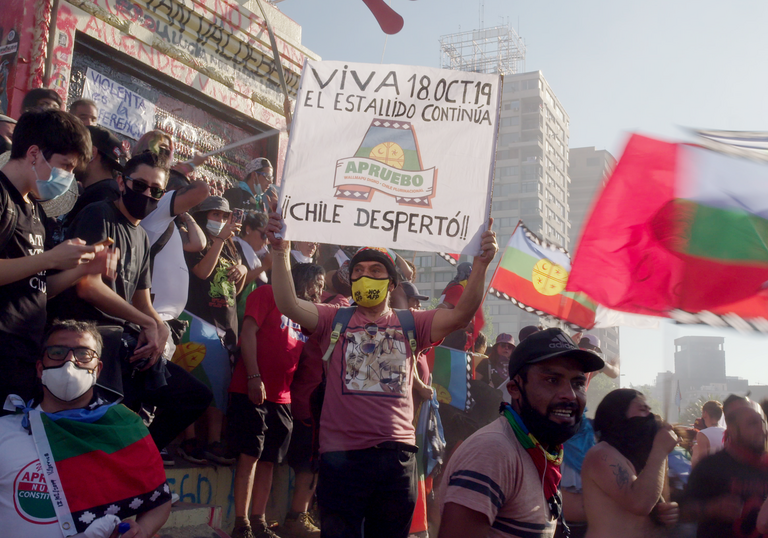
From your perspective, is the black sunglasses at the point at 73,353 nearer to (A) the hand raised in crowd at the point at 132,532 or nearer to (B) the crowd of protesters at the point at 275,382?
(B) the crowd of protesters at the point at 275,382

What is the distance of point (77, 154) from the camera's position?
337 centimetres

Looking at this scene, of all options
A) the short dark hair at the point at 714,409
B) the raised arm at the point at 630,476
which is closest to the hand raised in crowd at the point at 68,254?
the raised arm at the point at 630,476

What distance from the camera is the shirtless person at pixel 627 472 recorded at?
11.2 ft

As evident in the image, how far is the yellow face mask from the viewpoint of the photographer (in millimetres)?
4125

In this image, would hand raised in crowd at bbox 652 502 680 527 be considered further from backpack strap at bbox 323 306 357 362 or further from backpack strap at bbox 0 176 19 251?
backpack strap at bbox 0 176 19 251

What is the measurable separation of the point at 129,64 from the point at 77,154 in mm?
4188

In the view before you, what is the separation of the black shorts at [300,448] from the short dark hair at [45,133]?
2.83m

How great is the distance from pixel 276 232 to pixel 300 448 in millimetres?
1919

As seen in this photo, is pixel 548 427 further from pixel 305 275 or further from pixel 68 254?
pixel 305 275

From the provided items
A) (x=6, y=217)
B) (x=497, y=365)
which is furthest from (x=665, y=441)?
(x=497, y=365)

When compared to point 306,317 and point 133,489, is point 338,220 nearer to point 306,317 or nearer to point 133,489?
point 306,317

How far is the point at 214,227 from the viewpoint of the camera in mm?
5574

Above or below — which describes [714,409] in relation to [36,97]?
below

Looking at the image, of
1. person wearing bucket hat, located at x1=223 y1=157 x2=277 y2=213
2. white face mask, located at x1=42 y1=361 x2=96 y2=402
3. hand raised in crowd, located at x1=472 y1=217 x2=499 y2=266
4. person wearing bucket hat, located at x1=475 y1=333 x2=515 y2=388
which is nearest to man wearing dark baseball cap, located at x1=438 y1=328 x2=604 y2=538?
hand raised in crowd, located at x1=472 y1=217 x2=499 y2=266
